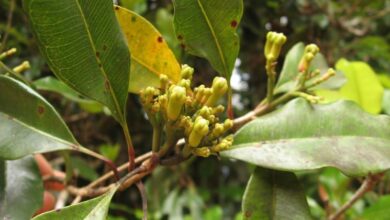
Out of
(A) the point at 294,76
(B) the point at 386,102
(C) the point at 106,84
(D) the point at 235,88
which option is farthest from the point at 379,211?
(D) the point at 235,88

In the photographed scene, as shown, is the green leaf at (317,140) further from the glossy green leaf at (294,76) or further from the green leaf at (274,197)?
the glossy green leaf at (294,76)

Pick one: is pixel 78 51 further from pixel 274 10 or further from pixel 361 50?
pixel 361 50

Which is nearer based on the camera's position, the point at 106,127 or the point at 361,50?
the point at 106,127

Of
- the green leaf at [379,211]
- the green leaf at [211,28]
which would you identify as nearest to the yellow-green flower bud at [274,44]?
the green leaf at [211,28]

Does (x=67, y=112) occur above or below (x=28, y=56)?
below

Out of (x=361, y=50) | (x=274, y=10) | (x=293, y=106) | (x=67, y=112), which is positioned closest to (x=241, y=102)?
(x=274, y=10)
